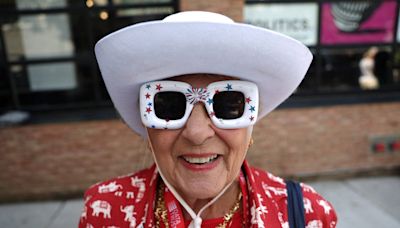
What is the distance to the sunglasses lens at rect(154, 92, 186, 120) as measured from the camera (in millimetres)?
1208

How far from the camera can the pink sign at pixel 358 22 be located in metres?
4.68

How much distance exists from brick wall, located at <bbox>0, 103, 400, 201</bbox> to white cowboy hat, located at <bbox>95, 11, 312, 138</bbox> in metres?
3.03

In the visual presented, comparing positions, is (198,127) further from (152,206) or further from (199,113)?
(152,206)

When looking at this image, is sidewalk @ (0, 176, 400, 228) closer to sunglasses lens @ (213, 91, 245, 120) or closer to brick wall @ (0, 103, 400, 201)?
brick wall @ (0, 103, 400, 201)

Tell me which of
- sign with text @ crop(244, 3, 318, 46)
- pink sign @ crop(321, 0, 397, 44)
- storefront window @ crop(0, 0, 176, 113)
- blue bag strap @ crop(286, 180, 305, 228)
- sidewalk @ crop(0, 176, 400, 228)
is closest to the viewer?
blue bag strap @ crop(286, 180, 305, 228)

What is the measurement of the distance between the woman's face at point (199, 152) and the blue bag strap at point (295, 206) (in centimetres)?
28

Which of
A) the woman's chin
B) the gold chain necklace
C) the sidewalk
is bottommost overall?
the sidewalk

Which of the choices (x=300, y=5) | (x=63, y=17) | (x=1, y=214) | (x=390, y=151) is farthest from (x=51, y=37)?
(x=390, y=151)

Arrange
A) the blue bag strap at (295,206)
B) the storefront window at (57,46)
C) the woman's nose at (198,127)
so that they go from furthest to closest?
the storefront window at (57,46), the blue bag strap at (295,206), the woman's nose at (198,127)

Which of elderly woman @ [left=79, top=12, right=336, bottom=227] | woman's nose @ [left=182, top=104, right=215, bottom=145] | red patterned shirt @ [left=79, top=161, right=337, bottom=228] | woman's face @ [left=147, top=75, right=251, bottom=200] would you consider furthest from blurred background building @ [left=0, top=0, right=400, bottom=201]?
woman's nose @ [left=182, top=104, right=215, bottom=145]

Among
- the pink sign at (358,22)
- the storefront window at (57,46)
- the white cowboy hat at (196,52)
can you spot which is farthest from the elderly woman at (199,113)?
the pink sign at (358,22)

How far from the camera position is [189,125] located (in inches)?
46.9

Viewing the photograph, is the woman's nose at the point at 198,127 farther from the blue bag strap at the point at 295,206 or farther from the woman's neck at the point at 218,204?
the blue bag strap at the point at 295,206

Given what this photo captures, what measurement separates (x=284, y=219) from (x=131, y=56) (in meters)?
0.83
